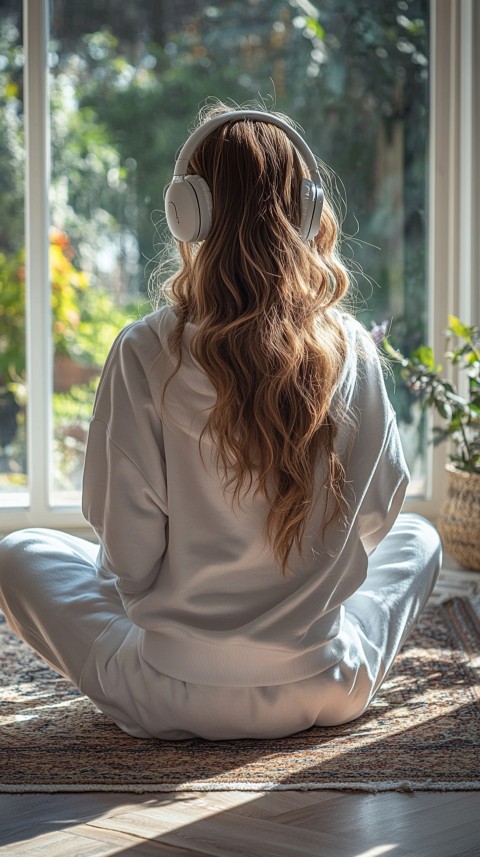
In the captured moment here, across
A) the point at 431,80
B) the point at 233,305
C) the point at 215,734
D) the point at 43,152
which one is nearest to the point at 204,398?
the point at 233,305

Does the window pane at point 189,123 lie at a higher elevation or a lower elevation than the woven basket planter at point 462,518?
higher

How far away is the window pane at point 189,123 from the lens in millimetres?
3453

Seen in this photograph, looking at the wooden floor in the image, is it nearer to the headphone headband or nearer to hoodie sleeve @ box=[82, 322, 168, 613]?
hoodie sleeve @ box=[82, 322, 168, 613]

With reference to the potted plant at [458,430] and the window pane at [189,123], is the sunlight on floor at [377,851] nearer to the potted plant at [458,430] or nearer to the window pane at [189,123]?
the potted plant at [458,430]

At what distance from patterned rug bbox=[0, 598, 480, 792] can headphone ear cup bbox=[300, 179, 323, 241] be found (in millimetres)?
823

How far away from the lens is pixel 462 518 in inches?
121

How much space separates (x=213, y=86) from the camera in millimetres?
3500

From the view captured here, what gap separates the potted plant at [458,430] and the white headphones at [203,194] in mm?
1307

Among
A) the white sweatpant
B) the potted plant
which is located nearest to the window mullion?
the potted plant

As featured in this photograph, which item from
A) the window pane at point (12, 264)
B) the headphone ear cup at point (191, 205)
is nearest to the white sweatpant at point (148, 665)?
the headphone ear cup at point (191, 205)

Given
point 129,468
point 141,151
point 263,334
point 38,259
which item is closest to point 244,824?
point 129,468

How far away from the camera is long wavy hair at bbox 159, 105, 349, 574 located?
1589mm

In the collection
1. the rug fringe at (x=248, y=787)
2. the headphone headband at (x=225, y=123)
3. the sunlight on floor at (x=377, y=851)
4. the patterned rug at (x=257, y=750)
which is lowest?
the patterned rug at (x=257, y=750)

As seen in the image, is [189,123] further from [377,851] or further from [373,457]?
[377,851]
